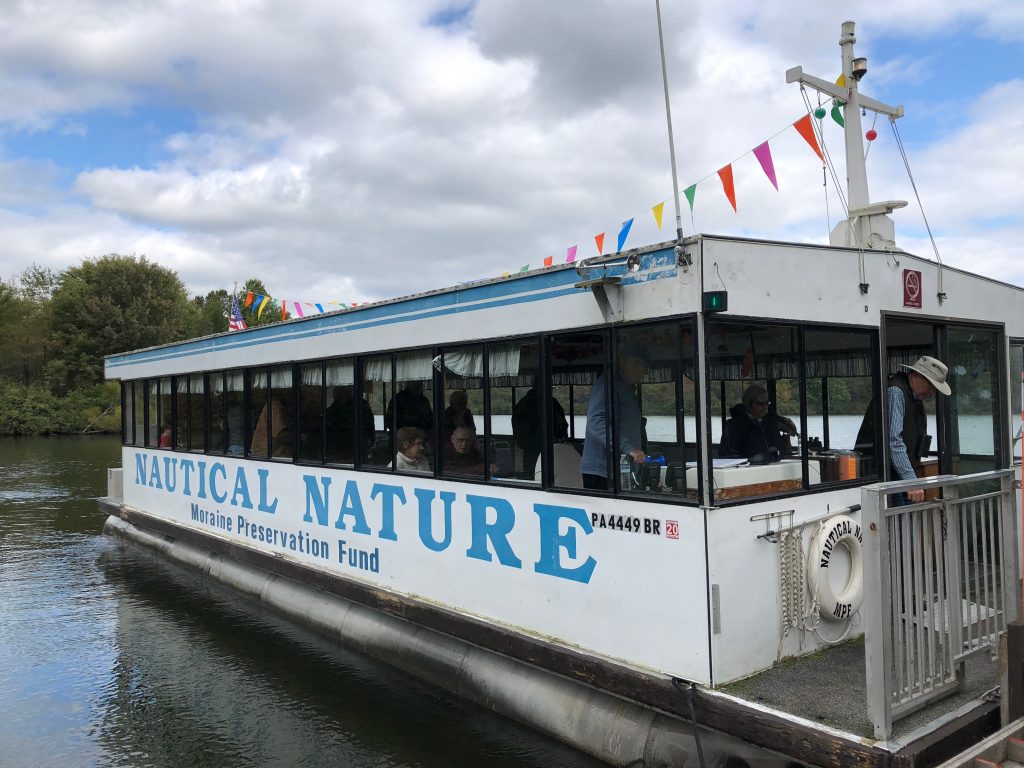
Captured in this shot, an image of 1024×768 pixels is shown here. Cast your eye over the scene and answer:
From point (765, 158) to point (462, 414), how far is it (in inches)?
124

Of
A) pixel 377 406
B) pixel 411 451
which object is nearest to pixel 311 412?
pixel 377 406

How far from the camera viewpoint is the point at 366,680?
7.15 metres

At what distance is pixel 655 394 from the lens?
555 cm

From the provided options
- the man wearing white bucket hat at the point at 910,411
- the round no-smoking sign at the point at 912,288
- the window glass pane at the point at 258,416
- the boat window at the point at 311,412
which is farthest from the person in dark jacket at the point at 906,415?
the window glass pane at the point at 258,416

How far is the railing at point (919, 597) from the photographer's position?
3682mm

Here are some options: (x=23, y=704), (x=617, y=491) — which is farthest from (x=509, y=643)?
(x=23, y=704)

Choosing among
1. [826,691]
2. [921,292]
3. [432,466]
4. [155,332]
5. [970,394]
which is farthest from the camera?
[155,332]

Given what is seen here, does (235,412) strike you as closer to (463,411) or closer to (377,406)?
(377,406)

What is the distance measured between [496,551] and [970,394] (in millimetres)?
3813

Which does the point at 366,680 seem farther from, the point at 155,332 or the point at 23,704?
the point at 155,332

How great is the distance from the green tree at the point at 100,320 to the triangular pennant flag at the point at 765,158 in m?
47.0

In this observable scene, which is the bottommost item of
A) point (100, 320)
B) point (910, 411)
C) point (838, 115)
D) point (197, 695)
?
point (197, 695)

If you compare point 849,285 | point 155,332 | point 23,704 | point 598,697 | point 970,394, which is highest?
point 155,332

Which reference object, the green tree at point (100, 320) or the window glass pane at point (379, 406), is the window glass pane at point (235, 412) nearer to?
the window glass pane at point (379, 406)
